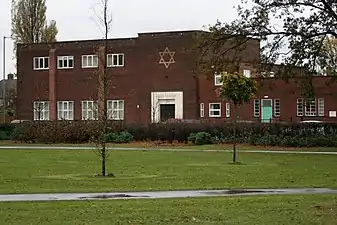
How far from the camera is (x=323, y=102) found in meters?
69.2

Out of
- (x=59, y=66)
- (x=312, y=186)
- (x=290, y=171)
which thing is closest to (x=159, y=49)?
(x=59, y=66)

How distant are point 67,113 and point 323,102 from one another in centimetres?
2892

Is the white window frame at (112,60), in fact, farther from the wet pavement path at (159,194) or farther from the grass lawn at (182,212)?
the grass lawn at (182,212)

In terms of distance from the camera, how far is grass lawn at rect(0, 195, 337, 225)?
16031 millimetres

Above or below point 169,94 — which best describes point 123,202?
below

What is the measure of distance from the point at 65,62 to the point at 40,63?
334cm

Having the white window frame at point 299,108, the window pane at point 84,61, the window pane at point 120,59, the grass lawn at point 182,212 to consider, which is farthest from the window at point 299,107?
the grass lawn at point 182,212

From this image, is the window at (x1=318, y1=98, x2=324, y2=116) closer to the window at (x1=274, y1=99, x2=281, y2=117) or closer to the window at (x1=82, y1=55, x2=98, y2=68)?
the window at (x1=274, y1=99, x2=281, y2=117)

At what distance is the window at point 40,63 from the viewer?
87.1 metres

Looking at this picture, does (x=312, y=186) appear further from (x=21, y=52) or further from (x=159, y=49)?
(x=21, y=52)

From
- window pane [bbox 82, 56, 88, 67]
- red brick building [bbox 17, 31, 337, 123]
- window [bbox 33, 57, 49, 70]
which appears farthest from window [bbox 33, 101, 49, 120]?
window pane [bbox 82, 56, 88, 67]

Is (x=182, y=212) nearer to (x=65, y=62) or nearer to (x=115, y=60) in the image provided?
(x=115, y=60)

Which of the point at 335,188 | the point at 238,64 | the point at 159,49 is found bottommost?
the point at 335,188

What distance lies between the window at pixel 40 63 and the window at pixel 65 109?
179 inches
